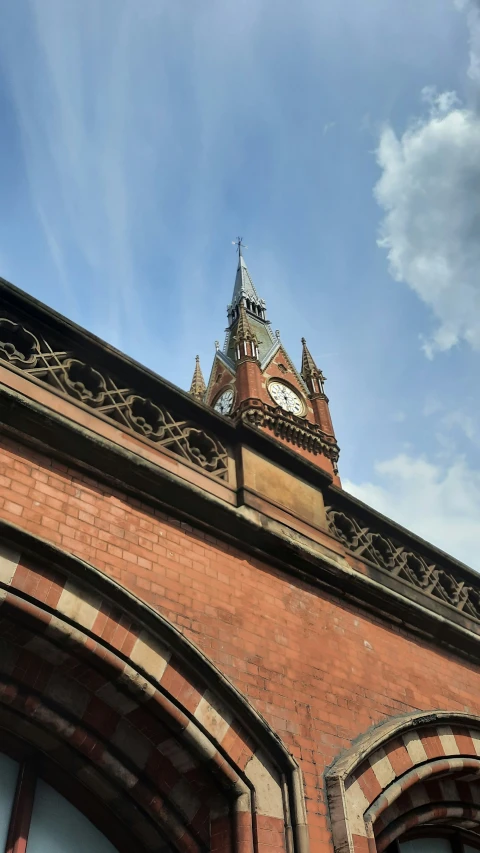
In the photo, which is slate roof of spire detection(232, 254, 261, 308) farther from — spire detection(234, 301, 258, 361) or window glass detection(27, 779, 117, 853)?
window glass detection(27, 779, 117, 853)

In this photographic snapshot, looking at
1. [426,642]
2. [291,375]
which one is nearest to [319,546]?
[426,642]

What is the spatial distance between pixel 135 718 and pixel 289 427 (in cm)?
2845

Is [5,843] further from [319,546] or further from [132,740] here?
[319,546]

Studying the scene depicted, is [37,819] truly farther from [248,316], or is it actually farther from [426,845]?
[248,316]

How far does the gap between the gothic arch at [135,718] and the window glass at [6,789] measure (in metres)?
0.14

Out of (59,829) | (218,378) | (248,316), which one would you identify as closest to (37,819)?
(59,829)

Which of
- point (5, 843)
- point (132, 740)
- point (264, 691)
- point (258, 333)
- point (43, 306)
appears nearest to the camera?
point (5, 843)

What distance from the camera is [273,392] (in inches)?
1436

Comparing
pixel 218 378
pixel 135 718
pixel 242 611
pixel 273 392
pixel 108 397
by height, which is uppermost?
pixel 218 378

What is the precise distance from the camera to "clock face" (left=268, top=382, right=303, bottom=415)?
35.9 meters

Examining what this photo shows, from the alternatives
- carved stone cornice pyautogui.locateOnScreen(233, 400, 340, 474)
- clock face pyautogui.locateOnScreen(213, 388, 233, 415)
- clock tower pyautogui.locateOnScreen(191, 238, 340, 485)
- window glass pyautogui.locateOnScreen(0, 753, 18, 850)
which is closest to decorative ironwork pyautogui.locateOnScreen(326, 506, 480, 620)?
window glass pyautogui.locateOnScreen(0, 753, 18, 850)

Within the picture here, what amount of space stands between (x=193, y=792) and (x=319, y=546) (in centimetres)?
238

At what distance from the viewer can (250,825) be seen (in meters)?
4.31

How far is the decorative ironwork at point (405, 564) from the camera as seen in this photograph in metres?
7.06
